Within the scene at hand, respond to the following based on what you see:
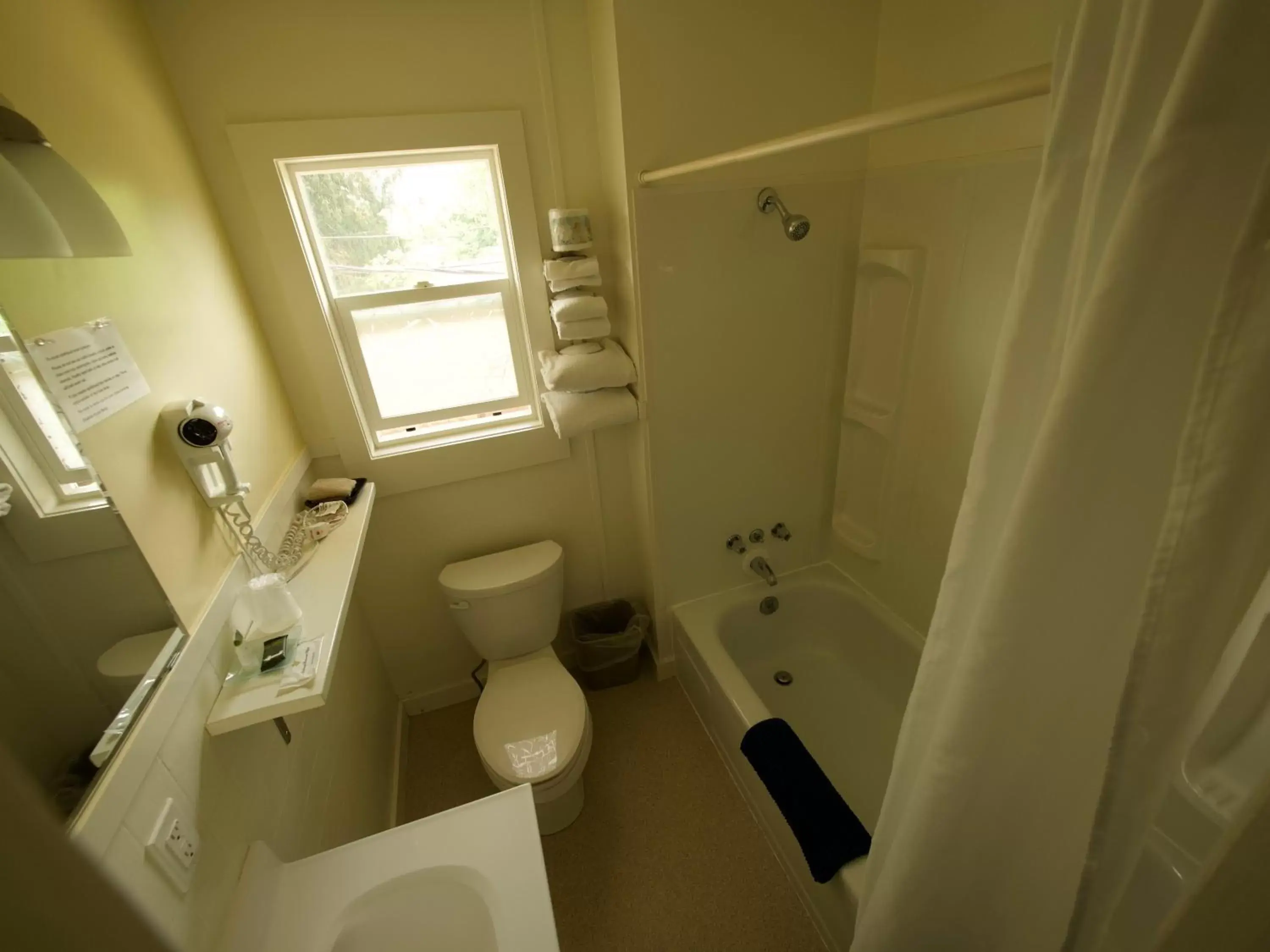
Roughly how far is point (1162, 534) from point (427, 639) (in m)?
2.03

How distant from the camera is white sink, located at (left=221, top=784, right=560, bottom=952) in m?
0.93

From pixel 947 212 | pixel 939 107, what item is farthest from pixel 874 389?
pixel 939 107

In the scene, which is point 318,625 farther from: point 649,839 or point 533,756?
point 649,839

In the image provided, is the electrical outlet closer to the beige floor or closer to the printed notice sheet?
the printed notice sheet

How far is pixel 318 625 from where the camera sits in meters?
1.14

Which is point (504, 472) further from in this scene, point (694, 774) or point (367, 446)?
point (694, 774)

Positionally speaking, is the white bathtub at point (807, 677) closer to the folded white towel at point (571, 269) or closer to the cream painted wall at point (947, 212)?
the cream painted wall at point (947, 212)

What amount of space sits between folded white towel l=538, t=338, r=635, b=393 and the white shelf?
0.64 meters

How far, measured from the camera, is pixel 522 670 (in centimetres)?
181

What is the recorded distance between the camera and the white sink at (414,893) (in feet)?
3.05

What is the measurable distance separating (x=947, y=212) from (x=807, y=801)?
1472 millimetres

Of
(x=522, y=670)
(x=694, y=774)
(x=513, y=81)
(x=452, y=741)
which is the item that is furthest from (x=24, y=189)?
(x=694, y=774)

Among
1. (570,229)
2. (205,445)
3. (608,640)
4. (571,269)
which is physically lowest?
(608,640)

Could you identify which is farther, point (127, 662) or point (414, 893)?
point (414, 893)
